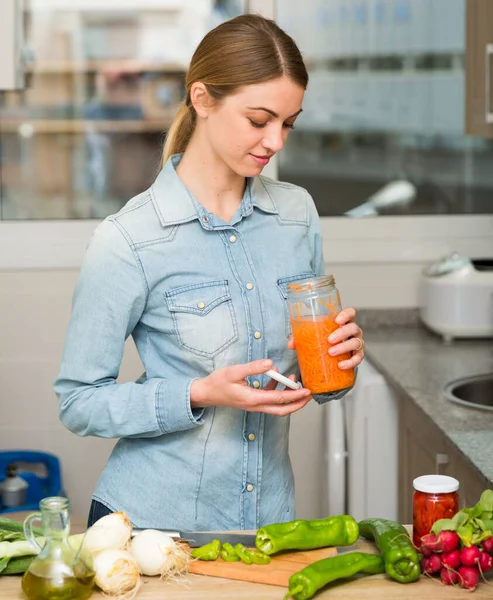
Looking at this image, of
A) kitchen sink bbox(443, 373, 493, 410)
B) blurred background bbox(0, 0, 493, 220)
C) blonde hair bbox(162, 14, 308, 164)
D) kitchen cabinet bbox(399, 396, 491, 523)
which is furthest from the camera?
blurred background bbox(0, 0, 493, 220)

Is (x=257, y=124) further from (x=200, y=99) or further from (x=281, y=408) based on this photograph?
(x=281, y=408)

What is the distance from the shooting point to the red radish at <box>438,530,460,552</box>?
1.39 m

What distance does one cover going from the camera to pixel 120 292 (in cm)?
168

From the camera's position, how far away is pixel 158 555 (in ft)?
4.62

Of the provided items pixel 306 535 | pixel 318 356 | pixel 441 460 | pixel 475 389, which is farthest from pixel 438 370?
pixel 306 535

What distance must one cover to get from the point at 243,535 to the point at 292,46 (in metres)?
0.79

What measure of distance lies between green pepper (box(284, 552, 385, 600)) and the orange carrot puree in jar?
28 cm

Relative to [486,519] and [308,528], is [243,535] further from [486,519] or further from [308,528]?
[486,519]

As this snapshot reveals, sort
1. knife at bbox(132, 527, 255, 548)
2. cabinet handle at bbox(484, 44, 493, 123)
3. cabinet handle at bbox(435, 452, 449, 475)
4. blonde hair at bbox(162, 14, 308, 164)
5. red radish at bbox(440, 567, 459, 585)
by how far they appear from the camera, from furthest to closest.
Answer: cabinet handle at bbox(484, 44, 493, 123) → cabinet handle at bbox(435, 452, 449, 475) → blonde hair at bbox(162, 14, 308, 164) → knife at bbox(132, 527, 255, 548) → red radish at bbox(440, 567, 459, 585)

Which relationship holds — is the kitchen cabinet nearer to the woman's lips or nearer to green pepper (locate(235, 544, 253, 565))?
green pepper (locate(235, 544, 253, 565))

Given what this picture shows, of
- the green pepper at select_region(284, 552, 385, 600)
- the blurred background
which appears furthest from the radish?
the blurred background

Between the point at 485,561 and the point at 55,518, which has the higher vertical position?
the point at 55,518

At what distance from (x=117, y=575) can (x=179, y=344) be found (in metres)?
0.48

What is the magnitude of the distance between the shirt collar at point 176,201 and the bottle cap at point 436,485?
1.89ft
